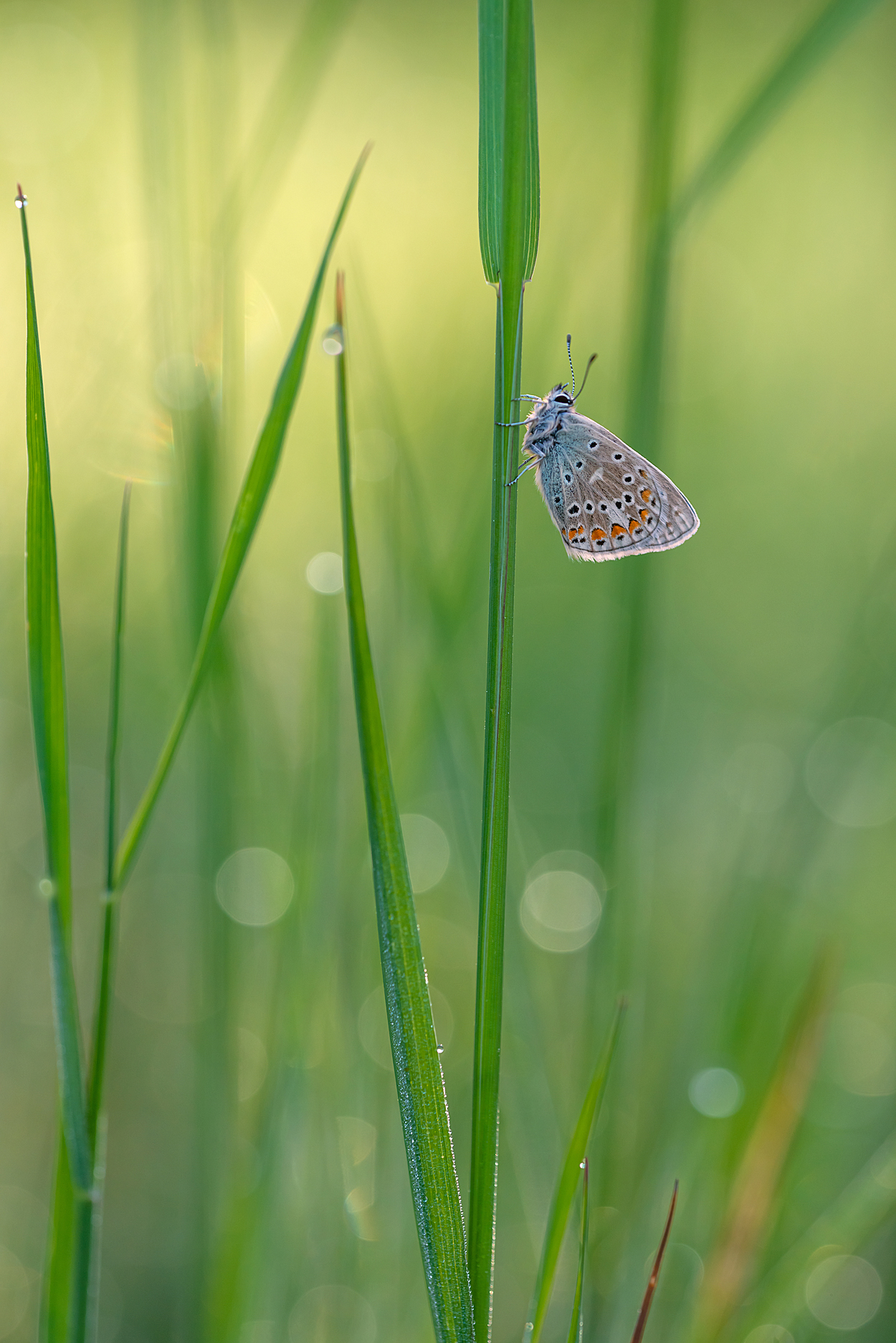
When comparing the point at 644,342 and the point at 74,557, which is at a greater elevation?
the point at 644,342

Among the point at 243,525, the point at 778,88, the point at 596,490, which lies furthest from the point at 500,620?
the point at 596,490

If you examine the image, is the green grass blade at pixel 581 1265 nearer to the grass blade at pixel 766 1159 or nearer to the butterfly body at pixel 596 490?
the grass blade at pixel 766 1159

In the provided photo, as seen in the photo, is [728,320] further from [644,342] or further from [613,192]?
[644,342]

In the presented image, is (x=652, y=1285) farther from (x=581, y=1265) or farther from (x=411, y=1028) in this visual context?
(x=411, y=1028)

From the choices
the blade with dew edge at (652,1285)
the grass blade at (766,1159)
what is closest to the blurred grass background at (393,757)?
the grass blade at (766,1159)

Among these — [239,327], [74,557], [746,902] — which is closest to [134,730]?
[74,557]

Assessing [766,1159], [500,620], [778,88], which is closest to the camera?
[500,620]
